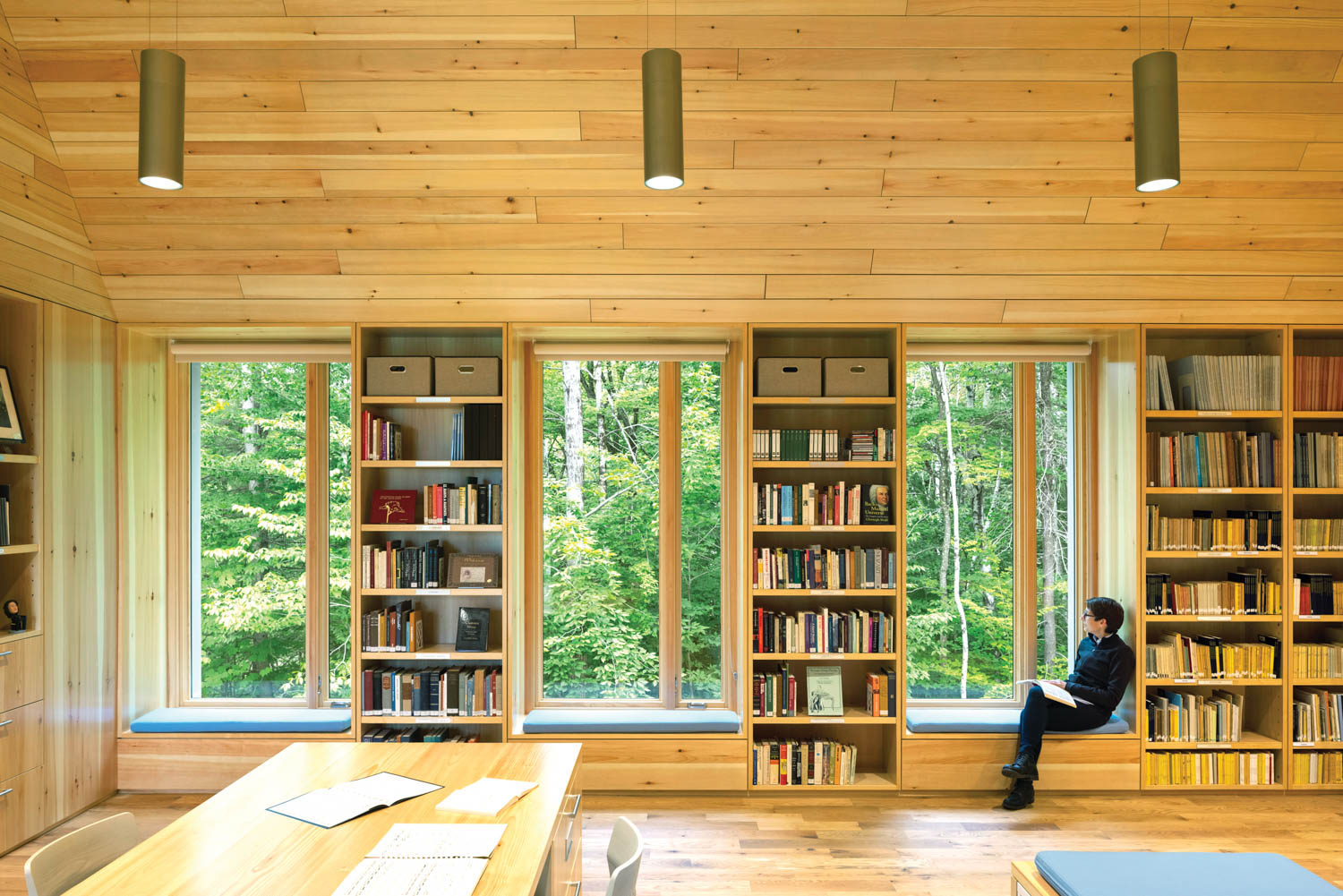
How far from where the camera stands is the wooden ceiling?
3299mm

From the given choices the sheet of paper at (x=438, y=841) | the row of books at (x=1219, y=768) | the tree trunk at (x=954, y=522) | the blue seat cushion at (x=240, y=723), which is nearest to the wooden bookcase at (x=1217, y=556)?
the row of books at (x=1219, y=768)

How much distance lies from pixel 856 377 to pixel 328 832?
3254 mm

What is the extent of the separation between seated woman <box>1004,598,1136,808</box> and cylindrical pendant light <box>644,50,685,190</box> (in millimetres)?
3509

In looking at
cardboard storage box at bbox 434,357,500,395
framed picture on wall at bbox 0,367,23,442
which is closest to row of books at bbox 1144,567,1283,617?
cardboard storage box at bbox 434,357,500,395

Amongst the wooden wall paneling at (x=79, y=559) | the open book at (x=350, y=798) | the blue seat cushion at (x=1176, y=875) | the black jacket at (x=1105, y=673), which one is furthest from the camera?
the black jacket at (x=1105, y=673)

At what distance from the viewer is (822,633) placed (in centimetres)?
442

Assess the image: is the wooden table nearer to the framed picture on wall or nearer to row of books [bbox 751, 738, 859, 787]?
row of books [bbox 751, 738, 859, 787]

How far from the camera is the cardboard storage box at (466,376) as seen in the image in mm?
4395

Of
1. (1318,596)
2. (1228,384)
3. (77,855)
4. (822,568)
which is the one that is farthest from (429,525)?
(1318,596)

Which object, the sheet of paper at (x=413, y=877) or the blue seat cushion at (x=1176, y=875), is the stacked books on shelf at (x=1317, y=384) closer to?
the blue seat cushion at (x=1176, y=875)

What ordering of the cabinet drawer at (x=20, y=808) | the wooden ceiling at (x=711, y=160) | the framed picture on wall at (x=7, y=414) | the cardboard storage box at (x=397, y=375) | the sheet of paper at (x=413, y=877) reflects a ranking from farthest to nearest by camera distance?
the cardboard storage box at (x=397, y=375) < the framed picture on wall at (x=7, y=414) < the cabinet drawer at (x=20, y=808) < the wooden ceiling at (x=711, y=160) < the sheet of paper at (x=413, y=877)

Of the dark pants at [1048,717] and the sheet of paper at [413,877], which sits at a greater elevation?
the sheet of paper at [413,877]

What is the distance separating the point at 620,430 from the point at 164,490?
262 centimetres

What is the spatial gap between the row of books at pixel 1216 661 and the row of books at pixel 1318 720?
22cm
